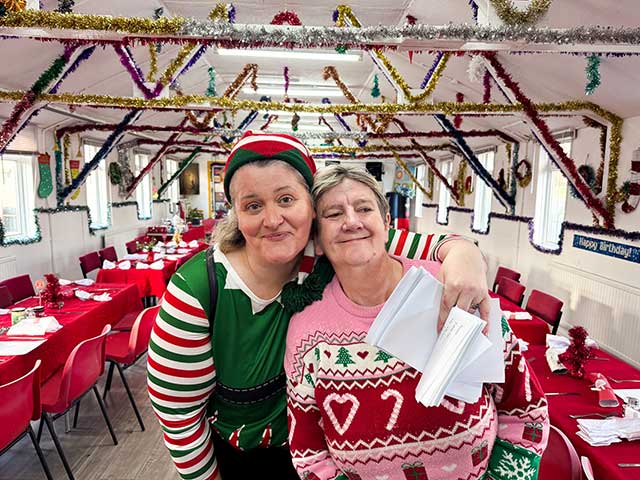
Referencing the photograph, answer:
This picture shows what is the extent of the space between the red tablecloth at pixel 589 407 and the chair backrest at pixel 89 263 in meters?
6.58

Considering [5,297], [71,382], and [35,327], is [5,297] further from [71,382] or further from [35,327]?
[71,382]

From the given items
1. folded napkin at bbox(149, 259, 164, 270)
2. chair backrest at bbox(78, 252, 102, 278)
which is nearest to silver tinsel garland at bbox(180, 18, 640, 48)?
folded napkin at bbox(149, 259, 164, 270)

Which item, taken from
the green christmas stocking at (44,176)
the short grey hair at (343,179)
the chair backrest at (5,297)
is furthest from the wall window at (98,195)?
the short grey hair at (343,179)

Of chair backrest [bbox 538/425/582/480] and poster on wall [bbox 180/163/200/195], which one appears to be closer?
chair backrest [bbox 538/425/582/480]

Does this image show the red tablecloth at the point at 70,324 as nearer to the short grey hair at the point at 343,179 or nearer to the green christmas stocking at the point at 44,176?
the short grey hair at the point at 343,179

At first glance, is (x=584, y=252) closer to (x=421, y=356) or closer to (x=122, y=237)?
(x=421, y=356)

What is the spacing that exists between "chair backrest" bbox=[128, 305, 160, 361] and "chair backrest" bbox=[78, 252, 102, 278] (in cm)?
382

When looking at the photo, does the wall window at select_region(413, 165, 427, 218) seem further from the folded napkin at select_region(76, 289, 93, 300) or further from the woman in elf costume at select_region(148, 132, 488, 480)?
the woman in elf costume at select_region(148, 132, 488, 480)

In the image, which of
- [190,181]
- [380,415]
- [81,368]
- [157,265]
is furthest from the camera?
[190,181]

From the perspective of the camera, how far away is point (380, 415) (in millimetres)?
1093

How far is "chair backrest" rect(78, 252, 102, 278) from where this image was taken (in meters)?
6.90

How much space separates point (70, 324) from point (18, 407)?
1284 mm

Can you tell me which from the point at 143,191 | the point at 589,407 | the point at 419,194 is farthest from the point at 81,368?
the point at 419,194

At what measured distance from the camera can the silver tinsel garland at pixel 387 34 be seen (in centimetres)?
273
